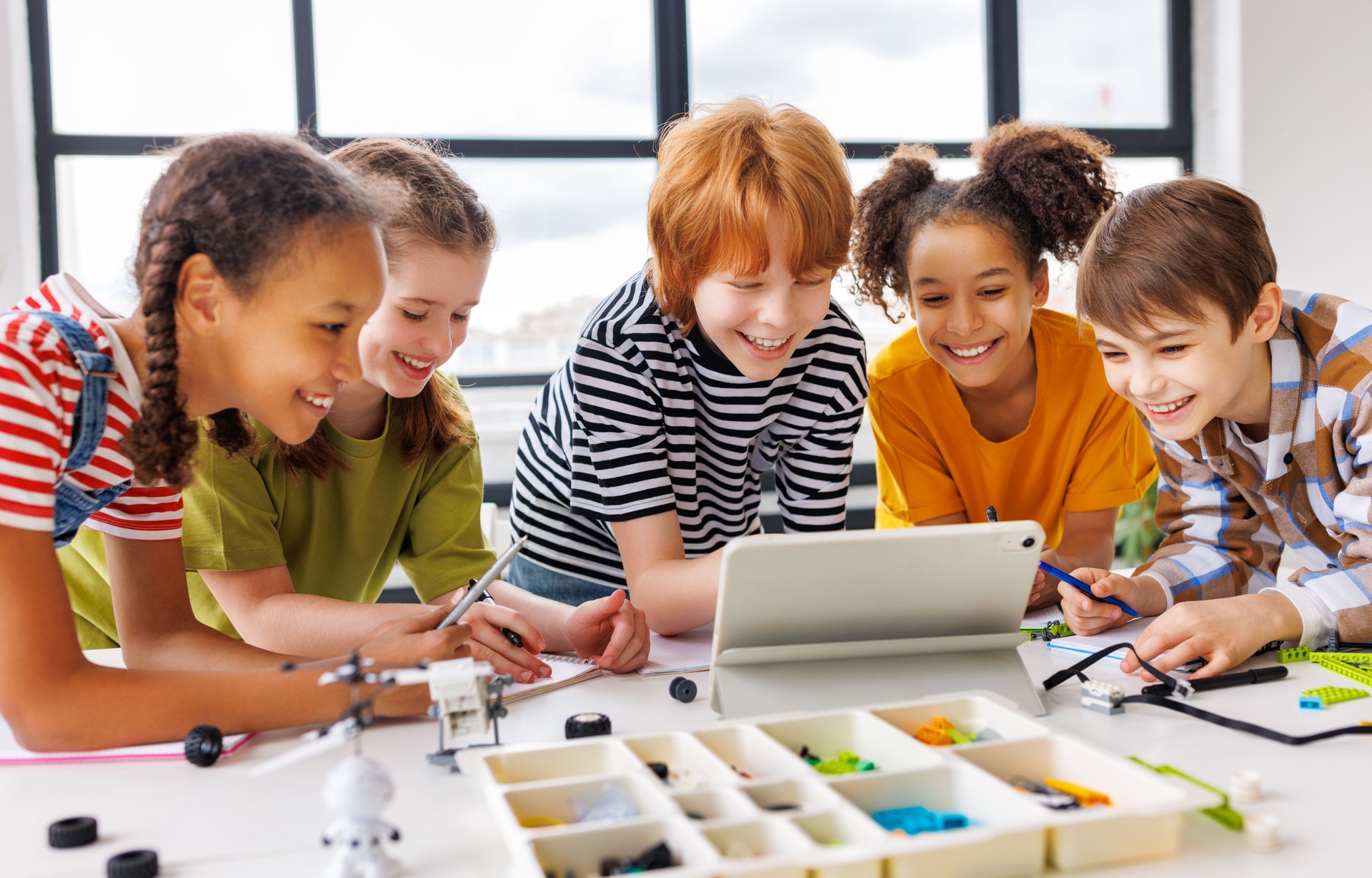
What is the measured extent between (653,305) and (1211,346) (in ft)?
2.21

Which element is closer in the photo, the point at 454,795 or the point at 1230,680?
the point at 454,795

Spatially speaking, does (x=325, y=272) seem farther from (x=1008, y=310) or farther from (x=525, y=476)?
(x=1008, y=310)

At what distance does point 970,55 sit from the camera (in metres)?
3.78

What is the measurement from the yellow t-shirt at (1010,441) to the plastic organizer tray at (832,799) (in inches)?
34.6

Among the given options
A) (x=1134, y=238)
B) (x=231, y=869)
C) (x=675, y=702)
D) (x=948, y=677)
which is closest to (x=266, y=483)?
(x=675, y=702)

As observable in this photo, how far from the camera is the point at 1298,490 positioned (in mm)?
1302

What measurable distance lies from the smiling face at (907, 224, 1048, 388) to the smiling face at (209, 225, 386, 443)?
34.2 inches

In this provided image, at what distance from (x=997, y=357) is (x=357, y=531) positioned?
3.16 feet

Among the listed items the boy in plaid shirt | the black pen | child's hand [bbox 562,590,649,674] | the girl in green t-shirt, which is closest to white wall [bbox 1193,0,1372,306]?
the boy in plaid shirt

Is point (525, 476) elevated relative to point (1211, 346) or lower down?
lower down

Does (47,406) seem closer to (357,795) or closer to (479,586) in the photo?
(479,586)

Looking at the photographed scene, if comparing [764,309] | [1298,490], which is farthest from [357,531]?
[1298,490]

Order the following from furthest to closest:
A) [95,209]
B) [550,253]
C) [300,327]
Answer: [550,253], [95,209], [300,327]

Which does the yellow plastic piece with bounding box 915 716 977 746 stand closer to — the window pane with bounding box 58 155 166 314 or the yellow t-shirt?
the yellow t-shirt
